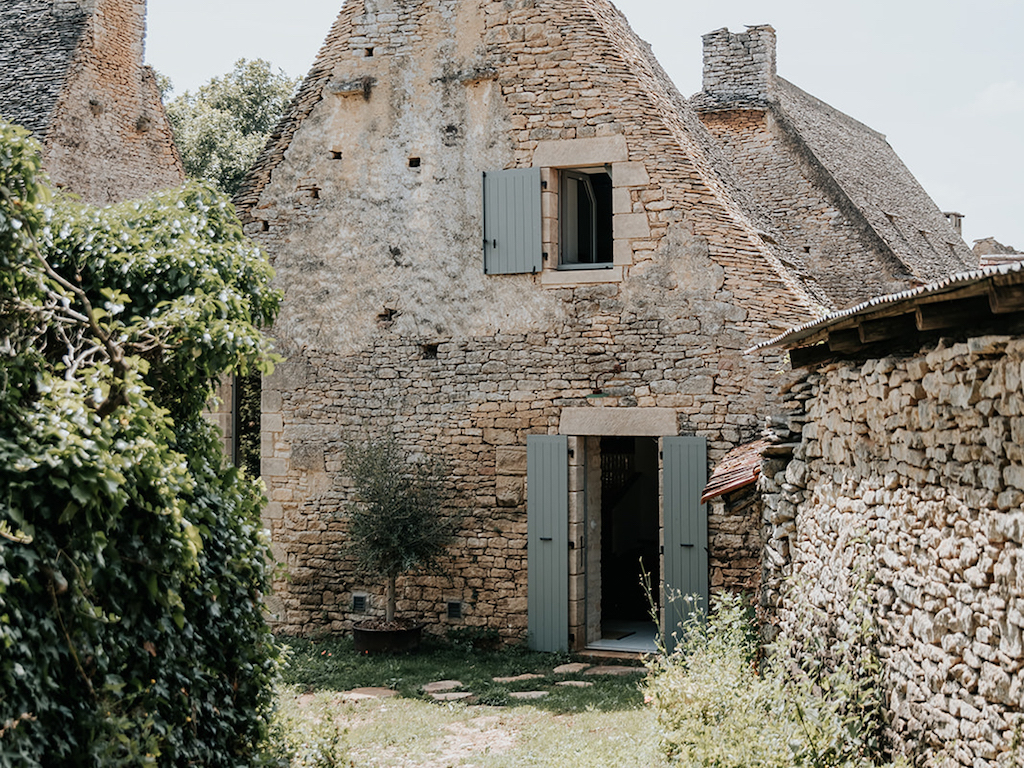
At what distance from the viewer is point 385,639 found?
386 inches

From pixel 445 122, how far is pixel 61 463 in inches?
300

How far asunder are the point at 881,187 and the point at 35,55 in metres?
13.8

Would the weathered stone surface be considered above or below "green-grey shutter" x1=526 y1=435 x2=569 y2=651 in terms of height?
below

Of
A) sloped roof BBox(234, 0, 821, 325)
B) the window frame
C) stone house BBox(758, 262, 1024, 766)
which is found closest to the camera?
stone house BBox(758, 262, 1024, 766)

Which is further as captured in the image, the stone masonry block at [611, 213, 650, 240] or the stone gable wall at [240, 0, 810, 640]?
the stone masonry block at [611, 213, 650, 240]

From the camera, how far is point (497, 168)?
1016 cm

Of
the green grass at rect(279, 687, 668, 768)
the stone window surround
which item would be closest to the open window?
the stone window surround

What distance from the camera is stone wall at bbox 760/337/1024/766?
12.7 ft

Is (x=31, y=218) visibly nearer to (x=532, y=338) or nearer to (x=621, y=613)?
(x=532, y=338)

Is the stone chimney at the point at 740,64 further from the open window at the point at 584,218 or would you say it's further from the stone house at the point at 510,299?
the open window at the point at 584,218

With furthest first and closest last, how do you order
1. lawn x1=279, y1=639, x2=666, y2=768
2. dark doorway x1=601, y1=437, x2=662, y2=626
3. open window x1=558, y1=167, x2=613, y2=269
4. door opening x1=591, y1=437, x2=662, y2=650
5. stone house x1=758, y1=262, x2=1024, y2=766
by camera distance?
dark doorway x1=601, y1=437, x2=662, y2=626 < door opening x1=591, y1=437, x2=662, y2=650 < open window x1=558, y1=167, x2=613, y2=269 < lawn x1=279, y1=639, x2=666, y2=768 < stone house x1=758, y1=262, x2=1024, y2=766

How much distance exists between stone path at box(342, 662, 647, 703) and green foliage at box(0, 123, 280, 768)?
311 centimetres

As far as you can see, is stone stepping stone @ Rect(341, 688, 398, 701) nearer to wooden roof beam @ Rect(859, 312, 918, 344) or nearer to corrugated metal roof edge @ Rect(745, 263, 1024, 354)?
corrugated metal roof edge @ Rect(745, 263, 1024, 354)

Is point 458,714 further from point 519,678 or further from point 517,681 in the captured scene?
point 519,678
